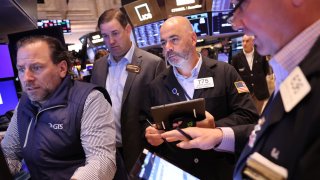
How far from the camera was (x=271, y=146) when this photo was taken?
729 millimetres

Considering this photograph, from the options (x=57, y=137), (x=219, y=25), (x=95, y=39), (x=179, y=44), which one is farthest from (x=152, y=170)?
(x=95, y=39)

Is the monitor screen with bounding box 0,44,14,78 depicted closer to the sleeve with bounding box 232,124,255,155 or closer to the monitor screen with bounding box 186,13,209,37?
the sleeve with bounding box 232,124,255,155

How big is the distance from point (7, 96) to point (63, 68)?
5.87ft

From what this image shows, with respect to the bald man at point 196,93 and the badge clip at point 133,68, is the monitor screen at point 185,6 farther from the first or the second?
the bald man at point 196,93

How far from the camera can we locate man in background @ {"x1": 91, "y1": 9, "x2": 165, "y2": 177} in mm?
2557

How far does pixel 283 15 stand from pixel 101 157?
1.11 meters

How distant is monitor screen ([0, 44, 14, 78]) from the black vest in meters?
1.86

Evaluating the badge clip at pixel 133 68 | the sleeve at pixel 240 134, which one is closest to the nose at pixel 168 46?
the badge clip at pixel 133 68

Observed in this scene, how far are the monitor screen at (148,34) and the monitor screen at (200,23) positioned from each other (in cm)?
60

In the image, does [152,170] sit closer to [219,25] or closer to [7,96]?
[7,96]

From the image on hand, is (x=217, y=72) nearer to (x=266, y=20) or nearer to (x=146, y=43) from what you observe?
(x=266, y=20)

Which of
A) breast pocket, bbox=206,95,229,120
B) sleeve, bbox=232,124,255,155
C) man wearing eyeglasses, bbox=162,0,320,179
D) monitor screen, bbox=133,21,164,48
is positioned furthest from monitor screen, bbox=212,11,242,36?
man wearing eyeglasses, bbox=162,0,320,179

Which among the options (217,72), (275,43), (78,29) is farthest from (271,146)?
(78,29)

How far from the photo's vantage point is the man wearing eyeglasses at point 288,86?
0.62 metres
